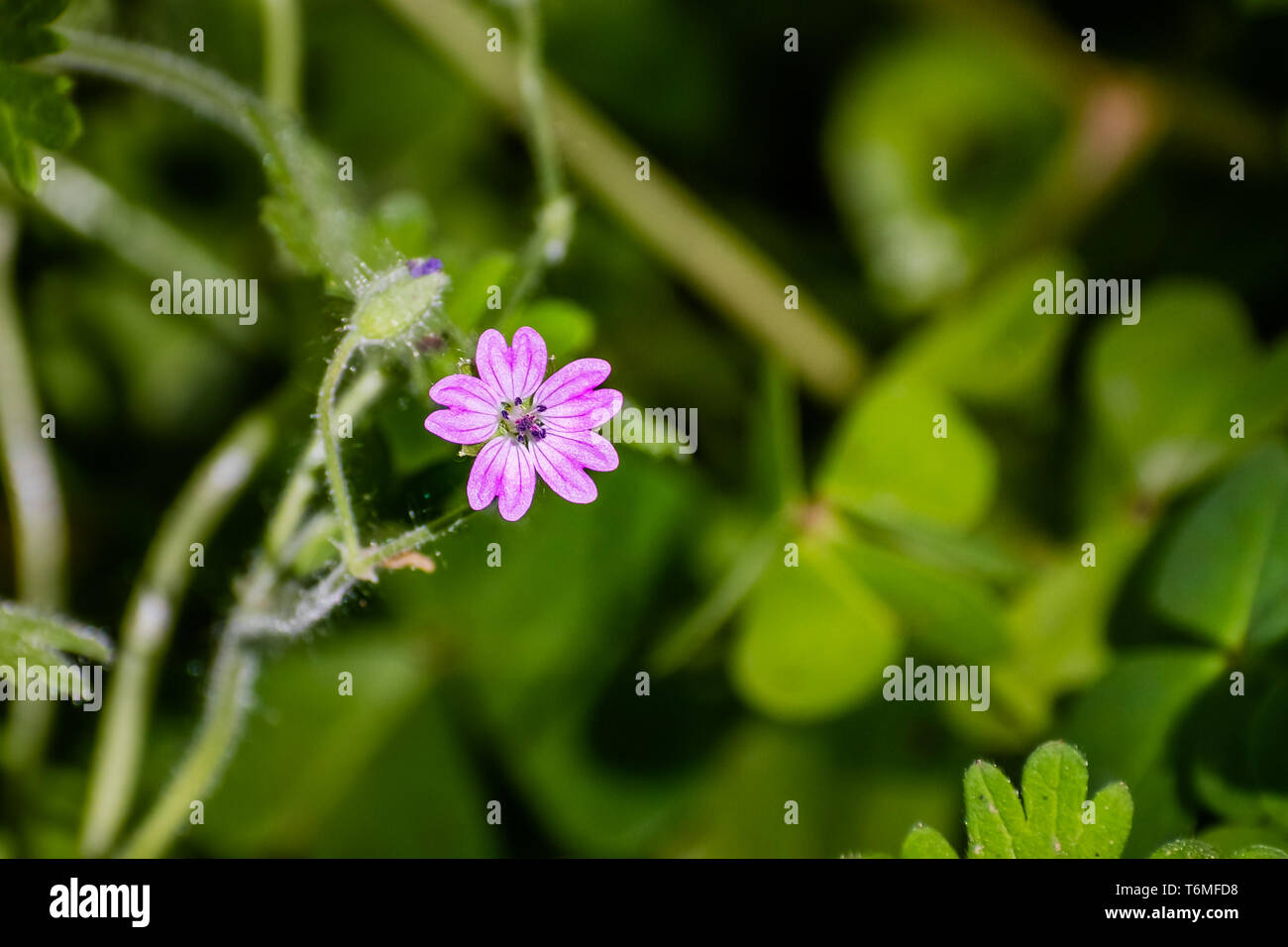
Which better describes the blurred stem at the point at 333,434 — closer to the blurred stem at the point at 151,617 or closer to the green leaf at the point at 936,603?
the blurred stem at the point at 151,617

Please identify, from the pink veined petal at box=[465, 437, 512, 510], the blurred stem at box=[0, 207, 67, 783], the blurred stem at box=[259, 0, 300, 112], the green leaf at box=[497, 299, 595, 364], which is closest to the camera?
the pink veined petal at box=[465, 437, 512, 510]

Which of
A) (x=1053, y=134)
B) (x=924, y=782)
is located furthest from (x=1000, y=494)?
(x=1053, y=134)

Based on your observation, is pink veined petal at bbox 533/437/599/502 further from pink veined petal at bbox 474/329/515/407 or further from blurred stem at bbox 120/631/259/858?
blurred stem at bbox 120/631/259/858

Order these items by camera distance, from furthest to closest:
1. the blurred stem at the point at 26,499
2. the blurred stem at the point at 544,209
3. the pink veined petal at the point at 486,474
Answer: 1. the blurred stem at the point at 26,499
2. the blurred stem at the point at 544,209
3. the pink veined petal at the point at 486,474

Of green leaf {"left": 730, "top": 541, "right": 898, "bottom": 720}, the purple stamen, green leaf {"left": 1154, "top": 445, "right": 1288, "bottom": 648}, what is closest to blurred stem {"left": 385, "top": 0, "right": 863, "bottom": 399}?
green leaf {"left": 730, "top": 541, "right": 898, "bottom": 720}

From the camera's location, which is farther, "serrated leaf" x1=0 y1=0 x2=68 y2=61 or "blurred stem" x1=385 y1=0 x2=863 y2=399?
"blurred stem" x1=385 y1=0 x2=863 y2=399

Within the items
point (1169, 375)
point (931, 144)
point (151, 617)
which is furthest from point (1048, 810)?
point (931, 144)

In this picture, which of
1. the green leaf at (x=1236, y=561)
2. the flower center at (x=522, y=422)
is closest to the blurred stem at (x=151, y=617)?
the flower center at (x=522, y=422)
